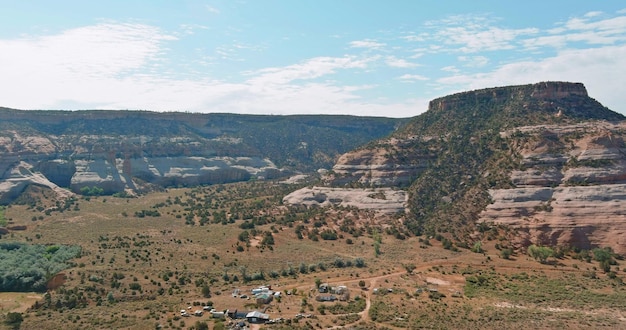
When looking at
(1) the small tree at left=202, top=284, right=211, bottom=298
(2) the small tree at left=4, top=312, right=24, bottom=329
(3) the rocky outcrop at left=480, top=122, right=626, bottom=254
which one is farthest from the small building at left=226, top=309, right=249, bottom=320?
(3) the rocky outcrop at left=480, top=122, right=626, bottom=254

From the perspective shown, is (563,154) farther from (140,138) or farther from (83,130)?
(83,130)

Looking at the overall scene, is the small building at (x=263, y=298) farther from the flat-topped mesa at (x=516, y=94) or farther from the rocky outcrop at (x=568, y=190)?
the flat-topped mesa at (x=516, y=94)

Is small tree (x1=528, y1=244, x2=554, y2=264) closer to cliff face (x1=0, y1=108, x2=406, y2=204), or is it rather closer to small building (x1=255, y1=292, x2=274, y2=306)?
small building (x1=255, y1=292, x2=274, y2=306)

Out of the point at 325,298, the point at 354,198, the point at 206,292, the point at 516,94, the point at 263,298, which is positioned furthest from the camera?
the point at 516,94

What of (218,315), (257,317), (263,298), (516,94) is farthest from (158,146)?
(257,317)

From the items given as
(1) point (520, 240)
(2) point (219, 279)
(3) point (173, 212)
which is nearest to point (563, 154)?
(1) point (520, 240)

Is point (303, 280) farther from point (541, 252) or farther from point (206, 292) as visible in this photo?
point (541, 252)

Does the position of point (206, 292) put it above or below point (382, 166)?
below
